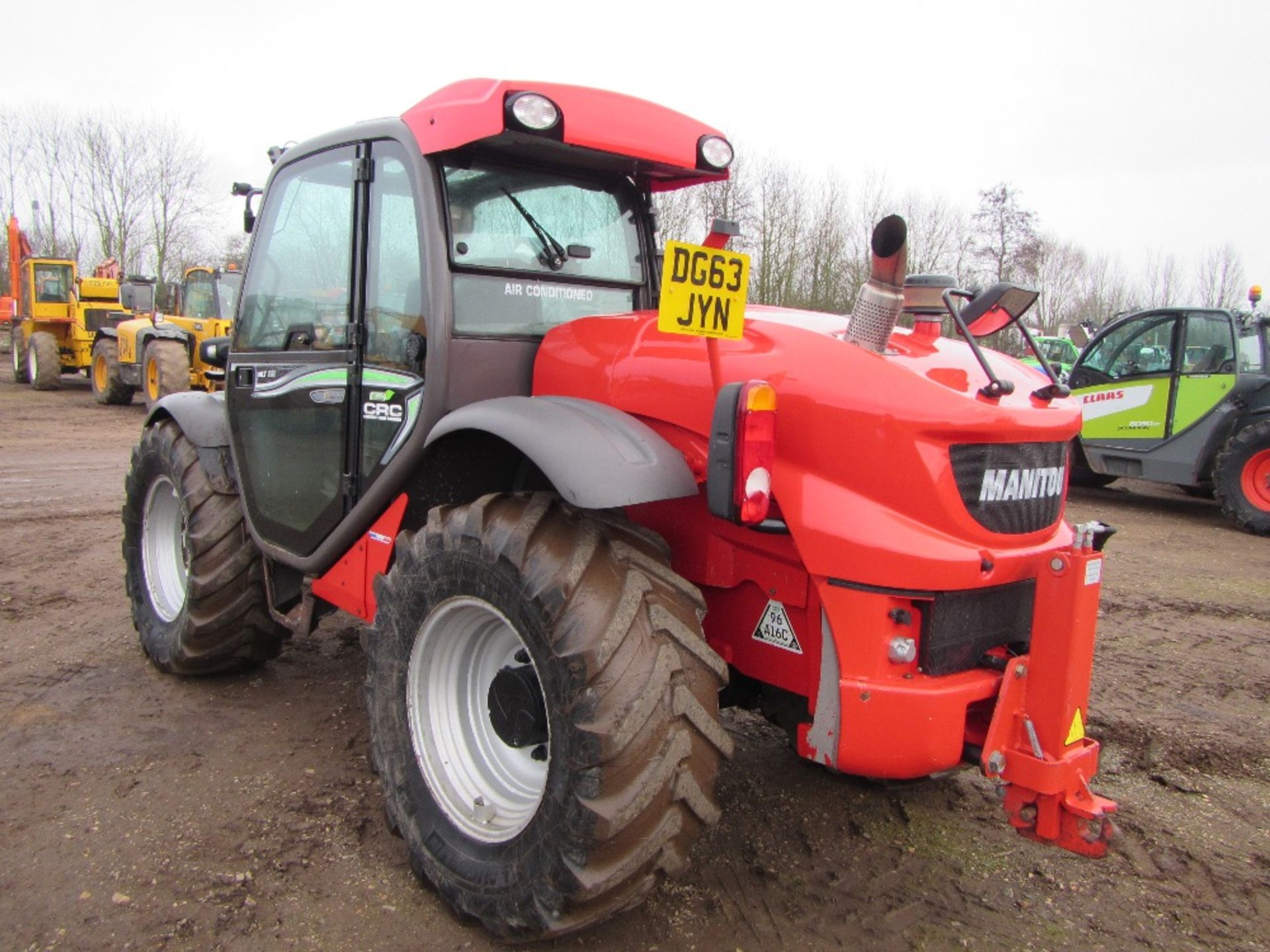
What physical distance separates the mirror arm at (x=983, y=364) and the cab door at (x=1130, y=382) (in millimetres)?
8434

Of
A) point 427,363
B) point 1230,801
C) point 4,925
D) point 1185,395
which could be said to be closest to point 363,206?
point 427,363

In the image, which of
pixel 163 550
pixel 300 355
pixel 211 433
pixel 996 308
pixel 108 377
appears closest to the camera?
pixel 996 308

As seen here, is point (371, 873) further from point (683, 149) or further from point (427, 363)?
point (683, 149)

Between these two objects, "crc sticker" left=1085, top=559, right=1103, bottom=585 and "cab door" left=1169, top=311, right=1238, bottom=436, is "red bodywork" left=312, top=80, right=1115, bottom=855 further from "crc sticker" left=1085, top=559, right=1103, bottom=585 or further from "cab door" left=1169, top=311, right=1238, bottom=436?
"cab door" left=1169, top=311, right=1238, bottom=436

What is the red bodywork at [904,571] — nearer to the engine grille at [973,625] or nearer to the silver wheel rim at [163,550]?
the engine grille at [973,625]

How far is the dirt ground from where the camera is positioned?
2629 mm

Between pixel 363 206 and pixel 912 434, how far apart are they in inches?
82.1

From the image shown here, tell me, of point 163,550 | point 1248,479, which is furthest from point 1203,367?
point 163,550

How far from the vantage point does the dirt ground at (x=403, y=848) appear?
263cm

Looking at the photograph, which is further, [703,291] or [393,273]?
[393,273]

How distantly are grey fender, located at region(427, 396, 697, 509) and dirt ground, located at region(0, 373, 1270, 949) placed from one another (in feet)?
3.95

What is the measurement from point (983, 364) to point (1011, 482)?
31 centimetres

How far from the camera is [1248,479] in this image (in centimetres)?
929

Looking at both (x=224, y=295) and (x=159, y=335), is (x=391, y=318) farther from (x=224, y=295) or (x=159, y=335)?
(x=224, y=295)
